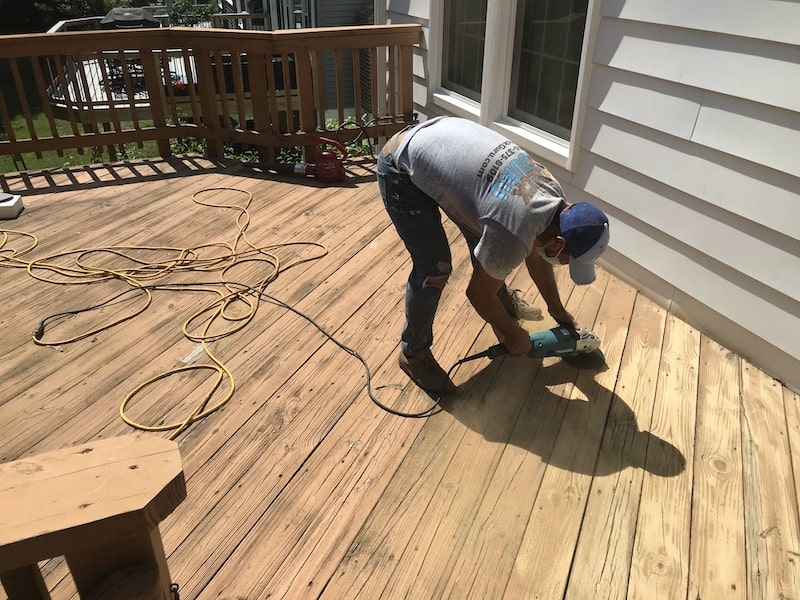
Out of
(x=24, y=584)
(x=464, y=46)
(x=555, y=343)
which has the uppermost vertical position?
(x=464, y=46)

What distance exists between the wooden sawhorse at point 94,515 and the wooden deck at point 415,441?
0.89 meters

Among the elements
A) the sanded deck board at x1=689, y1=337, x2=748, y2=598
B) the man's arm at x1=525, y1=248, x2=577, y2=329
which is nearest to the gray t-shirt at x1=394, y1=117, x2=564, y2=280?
the man's arm at x1=525, y1=248, x2=577, y2=329

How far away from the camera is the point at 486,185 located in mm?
1835

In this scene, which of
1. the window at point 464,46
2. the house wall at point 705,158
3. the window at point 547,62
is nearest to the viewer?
the house wall at point 705,158

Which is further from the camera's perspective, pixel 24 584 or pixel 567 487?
pixel 567 487

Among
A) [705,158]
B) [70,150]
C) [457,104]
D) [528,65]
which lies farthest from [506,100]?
[70,150]

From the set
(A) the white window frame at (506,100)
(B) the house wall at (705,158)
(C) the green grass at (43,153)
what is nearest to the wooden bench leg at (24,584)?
Result: (B) the house wall at (705,158)

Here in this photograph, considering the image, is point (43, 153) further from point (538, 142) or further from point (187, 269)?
point (538, 142)

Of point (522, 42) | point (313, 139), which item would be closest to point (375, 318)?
point (522, 42)

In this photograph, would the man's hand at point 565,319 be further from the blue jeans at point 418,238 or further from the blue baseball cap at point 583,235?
the blue baseball cap at point 583,235

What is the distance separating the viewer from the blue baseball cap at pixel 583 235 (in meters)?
1.75

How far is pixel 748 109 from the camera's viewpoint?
231 centimetres

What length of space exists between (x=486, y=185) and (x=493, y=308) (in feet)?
1.36

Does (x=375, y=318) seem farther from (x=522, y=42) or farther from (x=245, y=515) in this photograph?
(x=522, y=42)
